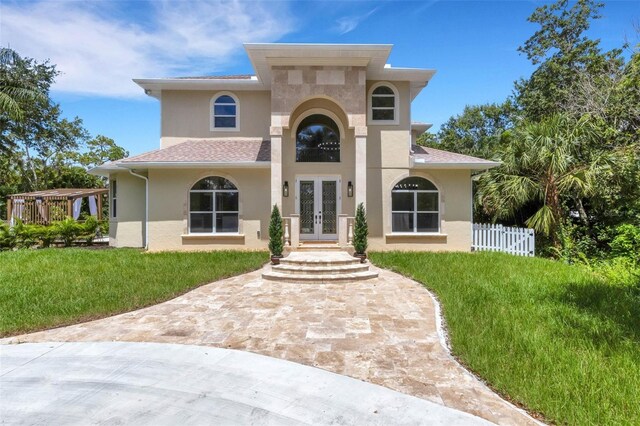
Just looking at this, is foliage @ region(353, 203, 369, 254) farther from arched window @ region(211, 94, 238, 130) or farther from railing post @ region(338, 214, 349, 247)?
arched window @ region(211, 94, 238, 130)

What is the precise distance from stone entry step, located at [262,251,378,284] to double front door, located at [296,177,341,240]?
9.83ft

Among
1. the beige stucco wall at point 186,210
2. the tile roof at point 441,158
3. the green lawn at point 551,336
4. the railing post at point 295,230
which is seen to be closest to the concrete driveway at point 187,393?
the green lawn at point 551,336

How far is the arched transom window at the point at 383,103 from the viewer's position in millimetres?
14023

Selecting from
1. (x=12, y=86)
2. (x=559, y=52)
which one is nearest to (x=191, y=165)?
(x=12, y=86)

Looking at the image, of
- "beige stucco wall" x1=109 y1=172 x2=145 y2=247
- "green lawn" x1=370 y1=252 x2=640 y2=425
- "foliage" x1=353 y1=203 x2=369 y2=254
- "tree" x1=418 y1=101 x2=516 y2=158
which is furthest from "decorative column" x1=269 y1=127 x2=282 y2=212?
"tree" x1=418 y1=101 x2=516 y2=158

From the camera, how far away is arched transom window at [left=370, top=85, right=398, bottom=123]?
14023 millimetres

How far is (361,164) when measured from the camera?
12.8 meters

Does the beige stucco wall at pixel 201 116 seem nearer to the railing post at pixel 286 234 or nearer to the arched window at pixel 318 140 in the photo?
the arched window at pixel 318 140

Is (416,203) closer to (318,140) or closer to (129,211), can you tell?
(318,140)

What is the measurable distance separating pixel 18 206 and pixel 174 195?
45.5 feet

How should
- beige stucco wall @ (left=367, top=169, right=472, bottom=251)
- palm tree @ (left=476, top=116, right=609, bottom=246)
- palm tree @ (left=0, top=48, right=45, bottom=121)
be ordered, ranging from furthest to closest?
palm tree @ (left=0, top=48, right=45, bottom=121), beige stucco wall @ (left=367, top=169, right=472, bottom=251), palm tree @ (left=476, top=116, right=609, bottom=246)

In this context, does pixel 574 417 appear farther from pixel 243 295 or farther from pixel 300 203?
pixel 300 203

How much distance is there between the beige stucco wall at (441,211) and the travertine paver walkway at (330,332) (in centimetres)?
507

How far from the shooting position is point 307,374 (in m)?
4.26
